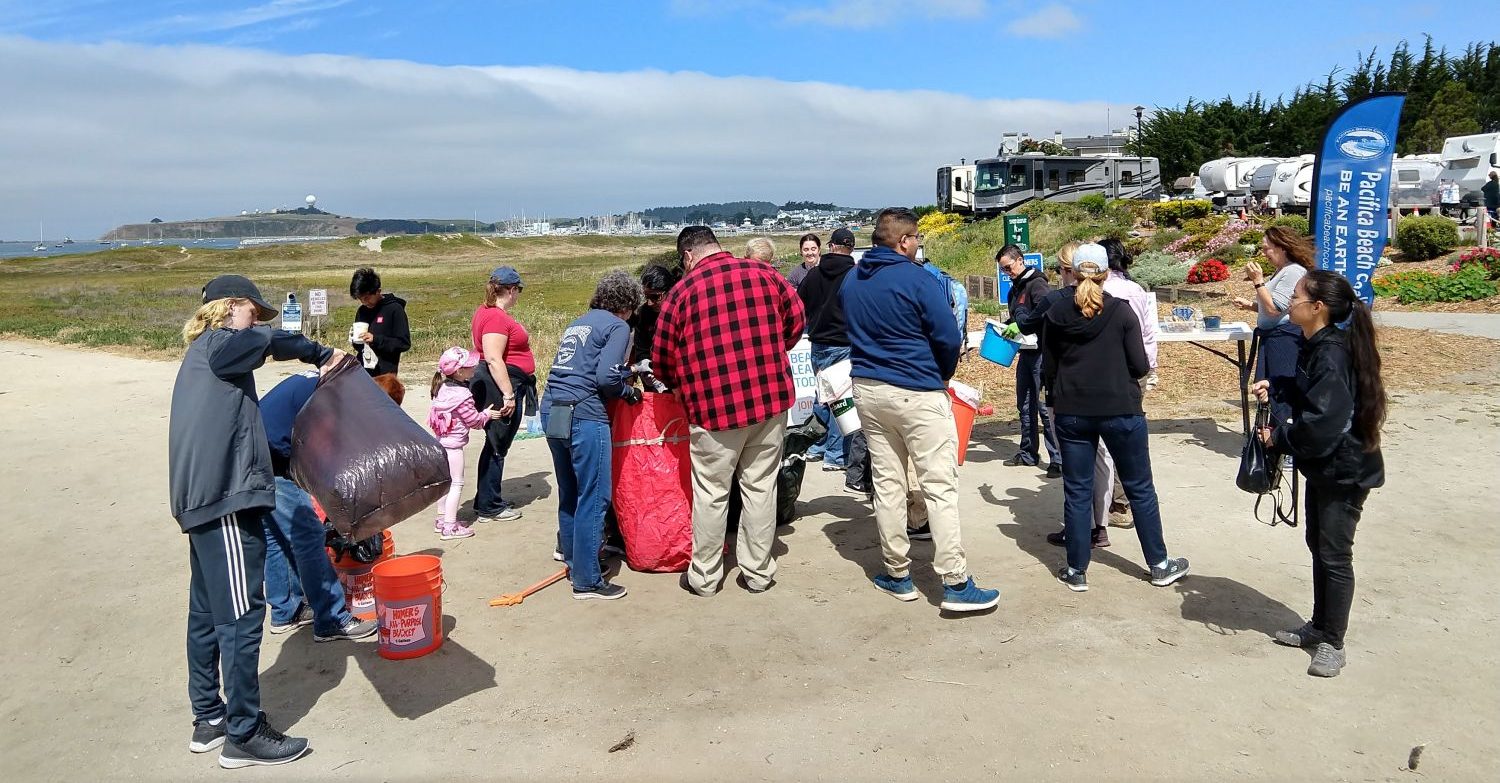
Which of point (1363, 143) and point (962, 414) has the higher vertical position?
point (1363, 143)

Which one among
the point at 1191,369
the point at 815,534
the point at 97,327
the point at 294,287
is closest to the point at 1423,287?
the point at 1191,369

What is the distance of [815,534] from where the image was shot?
6.55m

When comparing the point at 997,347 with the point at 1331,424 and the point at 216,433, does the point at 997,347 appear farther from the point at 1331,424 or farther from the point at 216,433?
the point at 216,433

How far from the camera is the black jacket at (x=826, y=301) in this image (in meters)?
7.30

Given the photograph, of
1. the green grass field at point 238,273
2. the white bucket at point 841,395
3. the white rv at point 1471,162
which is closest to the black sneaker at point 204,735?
the white bucket at point 841,395

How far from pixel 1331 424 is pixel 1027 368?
3.93m

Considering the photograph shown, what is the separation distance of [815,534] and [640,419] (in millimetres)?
1564

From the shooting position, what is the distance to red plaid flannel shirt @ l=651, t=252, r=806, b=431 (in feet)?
16.5

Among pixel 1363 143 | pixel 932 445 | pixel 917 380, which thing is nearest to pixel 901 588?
pixel 932 445

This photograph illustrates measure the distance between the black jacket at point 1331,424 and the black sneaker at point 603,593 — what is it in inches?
131

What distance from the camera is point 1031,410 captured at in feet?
26.4

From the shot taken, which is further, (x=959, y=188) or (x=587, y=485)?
(x=959, y=188)

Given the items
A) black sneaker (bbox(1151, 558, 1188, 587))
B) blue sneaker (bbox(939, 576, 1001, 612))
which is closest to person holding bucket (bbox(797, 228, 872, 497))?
blue sneaker (bbox(939, 576, 1001, 612))

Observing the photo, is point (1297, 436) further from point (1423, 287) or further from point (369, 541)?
point (1423, 287)
